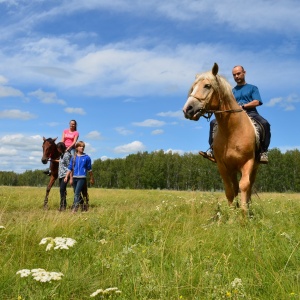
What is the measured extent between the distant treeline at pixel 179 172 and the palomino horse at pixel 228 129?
263 ft

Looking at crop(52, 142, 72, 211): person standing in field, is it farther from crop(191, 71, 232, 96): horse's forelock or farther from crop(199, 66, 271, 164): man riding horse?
crop(191, 71, 232, 96): horse's forelock

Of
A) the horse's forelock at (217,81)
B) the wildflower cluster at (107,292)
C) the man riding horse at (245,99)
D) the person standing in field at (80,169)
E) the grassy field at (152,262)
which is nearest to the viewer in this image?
the wildflower cluster at (107,292)

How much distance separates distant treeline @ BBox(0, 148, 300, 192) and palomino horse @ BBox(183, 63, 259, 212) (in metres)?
80.1

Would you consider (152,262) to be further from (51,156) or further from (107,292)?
(51,156)

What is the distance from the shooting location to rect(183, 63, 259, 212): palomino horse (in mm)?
7036

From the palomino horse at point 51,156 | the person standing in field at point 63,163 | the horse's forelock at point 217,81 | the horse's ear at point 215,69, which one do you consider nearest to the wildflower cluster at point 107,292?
the horse's forelock at point 217,81

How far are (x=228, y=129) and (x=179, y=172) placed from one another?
103 metres

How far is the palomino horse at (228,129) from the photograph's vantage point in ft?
23.1

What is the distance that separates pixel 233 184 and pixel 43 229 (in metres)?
4.32

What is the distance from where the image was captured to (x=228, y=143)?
7.44m

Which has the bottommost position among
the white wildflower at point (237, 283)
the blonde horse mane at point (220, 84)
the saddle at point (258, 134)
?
the white wildflower at point (237, 283)

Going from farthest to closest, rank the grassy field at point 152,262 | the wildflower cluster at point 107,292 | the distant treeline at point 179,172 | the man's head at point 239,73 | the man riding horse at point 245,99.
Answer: the distant treeline at point 179,172
the man's head at point 239,73
the man riding horse at point 245,99
the grassy field at point 152,262
the wildflower cluster at point 107,292

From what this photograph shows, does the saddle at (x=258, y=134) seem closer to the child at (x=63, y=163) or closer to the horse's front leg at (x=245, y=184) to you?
the horse's front leg at (x=245, y=184)

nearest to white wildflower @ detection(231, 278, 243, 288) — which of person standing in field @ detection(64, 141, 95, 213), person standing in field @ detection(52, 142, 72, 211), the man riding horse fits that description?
the man riding horse
